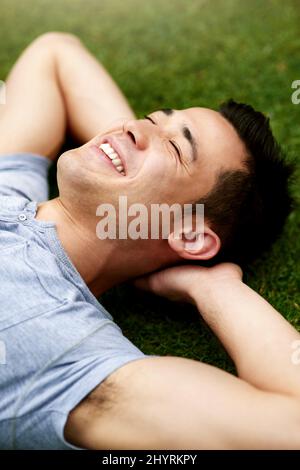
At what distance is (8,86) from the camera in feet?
13.0

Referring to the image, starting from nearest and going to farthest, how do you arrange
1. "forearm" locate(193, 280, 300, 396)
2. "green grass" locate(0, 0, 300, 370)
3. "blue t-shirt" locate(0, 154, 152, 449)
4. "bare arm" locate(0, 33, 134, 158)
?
"blue t-shirt" locate(0, 154, 152, 449) → "forearm" locate(193, 280, 300, 396) → "green grass" locate(0, 0, 300, 370) → "bare arm" locate(0, 33, 134, 158)

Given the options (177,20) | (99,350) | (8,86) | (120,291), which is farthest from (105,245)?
(177,20)

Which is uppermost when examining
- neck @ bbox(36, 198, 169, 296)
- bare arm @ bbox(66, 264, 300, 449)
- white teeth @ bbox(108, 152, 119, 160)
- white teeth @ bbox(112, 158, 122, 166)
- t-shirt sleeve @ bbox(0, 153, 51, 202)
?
white teeth @ bbox(108, 152, 119, 160)

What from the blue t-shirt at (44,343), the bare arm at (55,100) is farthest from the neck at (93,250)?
the bare arm at (55,100)

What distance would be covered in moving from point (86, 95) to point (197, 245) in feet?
4.82

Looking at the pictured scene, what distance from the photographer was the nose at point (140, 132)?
2.88 m

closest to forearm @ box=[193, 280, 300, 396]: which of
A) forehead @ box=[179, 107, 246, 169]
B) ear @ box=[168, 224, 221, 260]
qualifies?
ear @ box=[168, 224, 221, 260]

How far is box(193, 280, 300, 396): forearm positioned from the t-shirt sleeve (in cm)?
108

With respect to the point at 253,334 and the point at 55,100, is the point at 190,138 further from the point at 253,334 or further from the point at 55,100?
the point at 55,100

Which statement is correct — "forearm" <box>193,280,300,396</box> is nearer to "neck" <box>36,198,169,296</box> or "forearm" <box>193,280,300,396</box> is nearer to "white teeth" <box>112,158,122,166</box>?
"neck" <box>36,198,169,296</box>

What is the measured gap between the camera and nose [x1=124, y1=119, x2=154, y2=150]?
2.88 metres

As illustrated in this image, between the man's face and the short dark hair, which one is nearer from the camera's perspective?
the man's face

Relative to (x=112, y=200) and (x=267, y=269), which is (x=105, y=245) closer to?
(x=112, y=200)

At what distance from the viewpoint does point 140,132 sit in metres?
2.90
